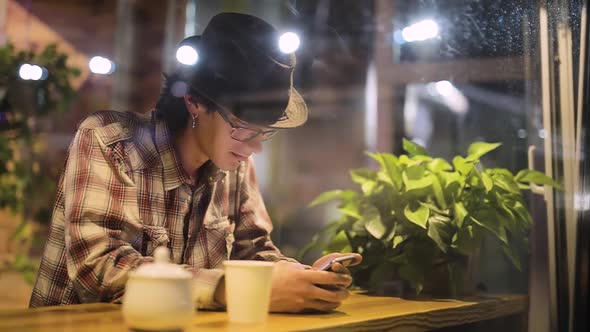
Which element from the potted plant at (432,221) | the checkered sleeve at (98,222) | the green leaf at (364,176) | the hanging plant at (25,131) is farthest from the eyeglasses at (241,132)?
the hanging plant at (25,131)

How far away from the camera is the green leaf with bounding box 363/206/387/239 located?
1.80 m

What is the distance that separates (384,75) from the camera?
108 inches

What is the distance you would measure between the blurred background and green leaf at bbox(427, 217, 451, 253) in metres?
0.22

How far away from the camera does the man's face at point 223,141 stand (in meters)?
1.37

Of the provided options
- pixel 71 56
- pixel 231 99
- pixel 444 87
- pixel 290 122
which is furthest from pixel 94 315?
pixel 71 56

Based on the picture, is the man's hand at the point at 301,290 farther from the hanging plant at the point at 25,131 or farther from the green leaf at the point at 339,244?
the hanging plant at the point at 25,131

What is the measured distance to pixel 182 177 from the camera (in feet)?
4.76

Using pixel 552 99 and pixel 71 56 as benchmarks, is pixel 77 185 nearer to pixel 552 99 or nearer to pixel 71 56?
pixel 552 99

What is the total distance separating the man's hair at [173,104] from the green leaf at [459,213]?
84cm

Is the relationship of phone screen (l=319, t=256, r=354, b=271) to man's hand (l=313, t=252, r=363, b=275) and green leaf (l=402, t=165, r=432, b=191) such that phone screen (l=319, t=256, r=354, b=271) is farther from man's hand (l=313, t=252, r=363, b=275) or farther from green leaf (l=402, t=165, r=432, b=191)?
green leaf (l=402, t=165, r=432, b=191)

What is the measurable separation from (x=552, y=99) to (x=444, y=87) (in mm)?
584

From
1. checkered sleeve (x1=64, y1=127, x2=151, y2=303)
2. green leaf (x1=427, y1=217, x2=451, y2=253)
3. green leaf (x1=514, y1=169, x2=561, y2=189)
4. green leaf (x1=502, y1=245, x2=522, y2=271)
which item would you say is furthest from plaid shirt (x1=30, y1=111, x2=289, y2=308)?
green leaf (x1=514, y1=169, x2=561, y2=189)

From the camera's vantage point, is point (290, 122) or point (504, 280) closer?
point (290, 122)

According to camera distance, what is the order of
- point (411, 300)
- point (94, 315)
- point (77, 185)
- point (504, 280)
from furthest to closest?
point (504, 280)
point (411, 300)
point (77, 185)
point (94, 315)
